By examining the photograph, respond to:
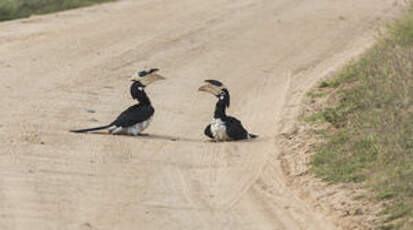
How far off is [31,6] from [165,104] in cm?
904

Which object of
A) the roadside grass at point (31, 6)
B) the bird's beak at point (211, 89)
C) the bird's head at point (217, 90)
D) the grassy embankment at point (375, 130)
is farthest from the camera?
the roadside grass at point (31, 6)

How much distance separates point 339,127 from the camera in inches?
454

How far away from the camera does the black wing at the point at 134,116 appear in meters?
11.5

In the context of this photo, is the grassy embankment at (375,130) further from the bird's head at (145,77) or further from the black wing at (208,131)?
the bird's head at (145,77)

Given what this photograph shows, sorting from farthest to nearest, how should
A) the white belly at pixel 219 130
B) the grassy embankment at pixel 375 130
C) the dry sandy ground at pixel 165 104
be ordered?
1. the white belly at pixel 219 130
2. the grassy embankment at pixel 375 130
3. the dry sandy ground at pixel 165 104

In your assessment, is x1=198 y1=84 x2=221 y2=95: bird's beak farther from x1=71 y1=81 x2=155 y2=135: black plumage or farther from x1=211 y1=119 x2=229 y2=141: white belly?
x1=71 y1=81 x2=155 y2=135: black plumage

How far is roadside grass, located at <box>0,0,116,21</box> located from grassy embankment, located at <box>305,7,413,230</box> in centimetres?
871

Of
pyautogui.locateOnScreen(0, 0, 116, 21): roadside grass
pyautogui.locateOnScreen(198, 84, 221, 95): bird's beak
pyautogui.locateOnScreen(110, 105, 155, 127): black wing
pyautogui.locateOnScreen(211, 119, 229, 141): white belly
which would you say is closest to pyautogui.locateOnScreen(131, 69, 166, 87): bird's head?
pyautogui.locateOnScreen(110, 105, 155, 127): black wing

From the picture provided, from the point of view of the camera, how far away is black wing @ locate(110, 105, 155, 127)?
453 inches

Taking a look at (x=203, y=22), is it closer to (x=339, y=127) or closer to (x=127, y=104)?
(x=127, y=104)

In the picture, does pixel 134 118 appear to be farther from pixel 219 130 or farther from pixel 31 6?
pixel 31 6

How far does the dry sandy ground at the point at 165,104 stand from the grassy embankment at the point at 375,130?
20.0 inches

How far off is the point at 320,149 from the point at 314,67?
6.00m

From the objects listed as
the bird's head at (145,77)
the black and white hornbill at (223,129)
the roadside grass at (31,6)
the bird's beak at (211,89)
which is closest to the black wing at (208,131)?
the black and white hornbill at (223,129)
